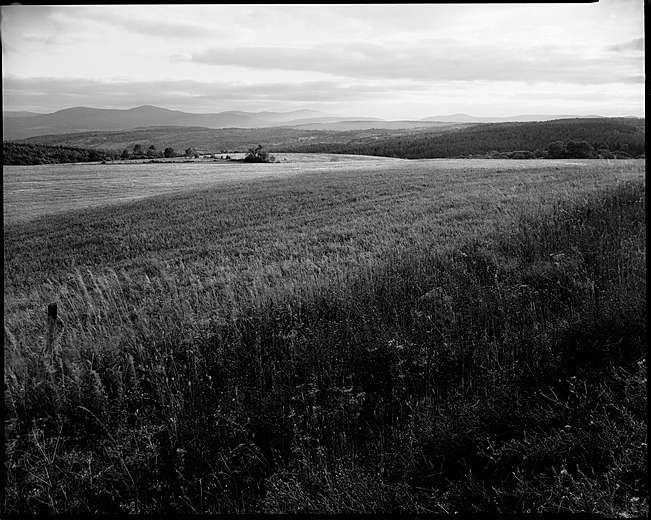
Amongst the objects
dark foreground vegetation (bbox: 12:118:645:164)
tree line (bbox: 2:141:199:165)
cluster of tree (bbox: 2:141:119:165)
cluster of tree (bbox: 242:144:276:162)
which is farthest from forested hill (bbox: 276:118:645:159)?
cluster of tree (bbox: 2:141:119:165)

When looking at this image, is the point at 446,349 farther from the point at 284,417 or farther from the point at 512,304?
the point at 284,417

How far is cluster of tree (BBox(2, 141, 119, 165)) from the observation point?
38.9ft

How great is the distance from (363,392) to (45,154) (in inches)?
458

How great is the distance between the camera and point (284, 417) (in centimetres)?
357

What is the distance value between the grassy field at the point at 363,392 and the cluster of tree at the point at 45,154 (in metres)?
5.93

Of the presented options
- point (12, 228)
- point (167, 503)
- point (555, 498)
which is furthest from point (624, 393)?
point (12, 228)

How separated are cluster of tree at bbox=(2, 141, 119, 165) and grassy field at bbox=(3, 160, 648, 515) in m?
5.93

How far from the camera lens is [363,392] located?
11.8 feet

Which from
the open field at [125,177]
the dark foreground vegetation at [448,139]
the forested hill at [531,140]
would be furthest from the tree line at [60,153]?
the forested hill at [531,140]

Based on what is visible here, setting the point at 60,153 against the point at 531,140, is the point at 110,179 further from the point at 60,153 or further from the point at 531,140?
the point at 531,140

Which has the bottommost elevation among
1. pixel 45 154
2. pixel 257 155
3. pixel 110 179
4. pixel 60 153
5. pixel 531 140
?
pixel 110 179

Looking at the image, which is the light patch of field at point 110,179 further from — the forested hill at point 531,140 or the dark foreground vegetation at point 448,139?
the forested hill at point 531,140

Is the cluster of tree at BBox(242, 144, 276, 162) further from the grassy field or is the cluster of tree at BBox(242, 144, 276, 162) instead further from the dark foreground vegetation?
the grassy field

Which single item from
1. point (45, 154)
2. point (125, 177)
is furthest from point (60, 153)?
point (125, 177)
